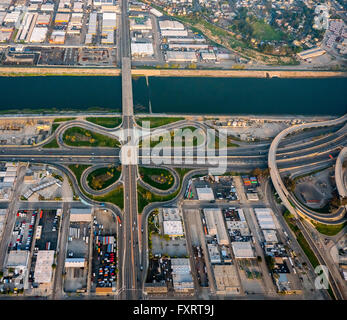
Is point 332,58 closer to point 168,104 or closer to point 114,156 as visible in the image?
point 168,104

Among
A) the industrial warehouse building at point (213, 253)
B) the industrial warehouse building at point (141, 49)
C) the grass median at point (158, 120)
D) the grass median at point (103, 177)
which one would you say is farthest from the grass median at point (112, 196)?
the industrial warehouse building at point (141, 49)

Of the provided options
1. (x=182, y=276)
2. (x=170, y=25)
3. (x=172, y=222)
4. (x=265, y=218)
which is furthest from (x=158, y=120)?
(x=170, y=25)

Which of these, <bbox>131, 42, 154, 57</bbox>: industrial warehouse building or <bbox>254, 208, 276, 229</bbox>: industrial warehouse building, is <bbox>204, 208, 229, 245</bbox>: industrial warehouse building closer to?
<bbox>254, 208, 276, 229</bbox>: industrial warehouse building

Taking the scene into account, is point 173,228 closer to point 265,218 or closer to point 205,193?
point 205,193

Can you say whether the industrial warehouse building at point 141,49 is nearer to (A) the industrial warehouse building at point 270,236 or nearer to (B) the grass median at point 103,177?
(B) the grass median at point 103,177

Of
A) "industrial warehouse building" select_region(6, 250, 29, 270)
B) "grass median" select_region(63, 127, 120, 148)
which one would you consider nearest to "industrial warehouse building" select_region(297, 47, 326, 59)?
"grass median" select_region(63, 127, 120, 148)

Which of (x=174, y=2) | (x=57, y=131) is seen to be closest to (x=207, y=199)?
(x=57, y=131)
